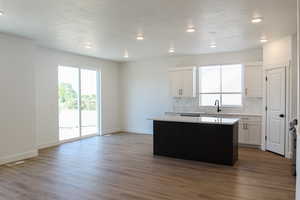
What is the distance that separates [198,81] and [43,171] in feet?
16.8

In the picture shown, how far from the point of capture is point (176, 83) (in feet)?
24.0

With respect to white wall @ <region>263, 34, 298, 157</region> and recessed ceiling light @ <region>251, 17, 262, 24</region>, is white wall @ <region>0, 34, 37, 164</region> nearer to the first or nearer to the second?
recessed ceiling light @ <region>251, 17, 262, 24</region>

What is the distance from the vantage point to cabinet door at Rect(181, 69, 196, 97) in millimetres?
7066

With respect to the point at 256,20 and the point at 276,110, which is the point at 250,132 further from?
the point at 256,20

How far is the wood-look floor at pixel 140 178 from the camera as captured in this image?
3244 mm

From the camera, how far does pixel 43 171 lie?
4.24m

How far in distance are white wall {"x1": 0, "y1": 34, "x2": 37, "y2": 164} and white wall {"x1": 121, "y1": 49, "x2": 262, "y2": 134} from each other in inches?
159

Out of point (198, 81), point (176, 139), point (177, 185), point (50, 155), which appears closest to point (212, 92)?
point (198, 81)

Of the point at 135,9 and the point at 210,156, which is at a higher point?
the point at 135,9

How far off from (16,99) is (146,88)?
4492 mm

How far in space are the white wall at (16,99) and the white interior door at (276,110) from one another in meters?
5.70

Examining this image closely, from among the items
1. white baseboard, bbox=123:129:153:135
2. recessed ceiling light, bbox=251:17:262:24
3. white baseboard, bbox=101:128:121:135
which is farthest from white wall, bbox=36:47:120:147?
recessed ceiling light, bbox=251:17:262:24

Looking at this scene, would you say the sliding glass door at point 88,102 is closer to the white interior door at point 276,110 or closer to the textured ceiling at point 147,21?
the textured ceiling at point 147,21

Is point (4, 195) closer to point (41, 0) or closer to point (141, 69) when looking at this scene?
point (41, 0)
